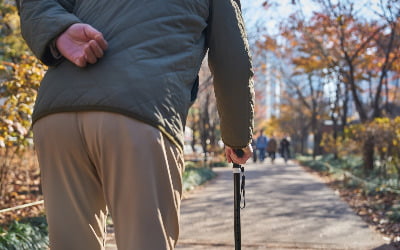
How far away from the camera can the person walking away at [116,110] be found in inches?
55.3

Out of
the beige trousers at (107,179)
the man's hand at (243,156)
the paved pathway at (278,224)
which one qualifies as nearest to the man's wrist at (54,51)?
the beige trousers at (107,179)

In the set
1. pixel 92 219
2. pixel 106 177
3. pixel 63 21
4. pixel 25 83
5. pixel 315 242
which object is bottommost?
pixel 315 242

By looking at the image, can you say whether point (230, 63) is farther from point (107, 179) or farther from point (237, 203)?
point (237, 203)

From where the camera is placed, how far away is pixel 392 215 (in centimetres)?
620

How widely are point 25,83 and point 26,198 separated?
2.50 metres

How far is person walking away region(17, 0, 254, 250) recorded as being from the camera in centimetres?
141

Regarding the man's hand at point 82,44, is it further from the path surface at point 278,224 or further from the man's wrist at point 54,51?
the path surface at point 278,224

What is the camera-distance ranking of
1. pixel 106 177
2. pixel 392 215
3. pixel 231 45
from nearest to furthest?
pixel 106 177 < pixel 231 45 < pixel 392 215

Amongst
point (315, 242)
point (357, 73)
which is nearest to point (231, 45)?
point (315, 242)

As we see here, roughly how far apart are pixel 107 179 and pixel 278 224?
4.63 metres

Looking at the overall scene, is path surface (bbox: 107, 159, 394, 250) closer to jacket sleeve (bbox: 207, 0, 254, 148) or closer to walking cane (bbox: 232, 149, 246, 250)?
walking cane (bbox: 232, 149, 246, 250)

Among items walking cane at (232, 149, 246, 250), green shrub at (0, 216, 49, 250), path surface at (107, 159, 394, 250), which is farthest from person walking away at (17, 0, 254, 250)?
path surface at (107, 159, 394, 250)

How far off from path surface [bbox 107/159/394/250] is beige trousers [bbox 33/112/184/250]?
3.13 m

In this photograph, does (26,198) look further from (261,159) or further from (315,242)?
(261,159)
